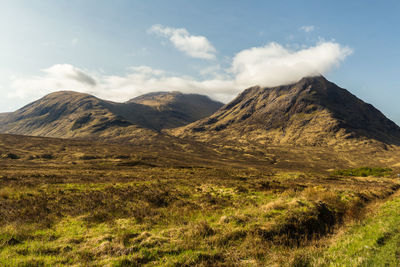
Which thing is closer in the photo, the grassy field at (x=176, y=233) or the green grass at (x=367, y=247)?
the green grass at (x=367, y=247)

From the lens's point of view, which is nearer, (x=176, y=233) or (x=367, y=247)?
(x=367, y=247)

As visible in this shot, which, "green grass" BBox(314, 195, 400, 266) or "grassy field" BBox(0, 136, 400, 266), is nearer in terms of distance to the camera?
"green grass" BBox(314, 195, 400, 266)

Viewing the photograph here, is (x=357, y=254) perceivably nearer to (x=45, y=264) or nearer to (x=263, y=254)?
(x=263, y=254)

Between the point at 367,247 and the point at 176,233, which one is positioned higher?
the point at 367,247

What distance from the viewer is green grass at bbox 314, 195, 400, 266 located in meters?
7.75

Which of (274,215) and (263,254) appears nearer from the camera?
(263,254)

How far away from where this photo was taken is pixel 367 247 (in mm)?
8969

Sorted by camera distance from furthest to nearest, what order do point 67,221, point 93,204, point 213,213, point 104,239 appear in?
point 93,204 → point 213,213 → point 67,221 → point 104,239

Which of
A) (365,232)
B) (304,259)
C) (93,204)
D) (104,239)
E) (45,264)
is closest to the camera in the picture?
(45,264)

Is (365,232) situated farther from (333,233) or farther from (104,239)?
(104,239)

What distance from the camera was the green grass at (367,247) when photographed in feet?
25.4

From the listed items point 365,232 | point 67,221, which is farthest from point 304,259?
point 67,221

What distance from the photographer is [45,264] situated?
7.50 metres

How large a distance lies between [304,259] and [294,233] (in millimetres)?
3304
